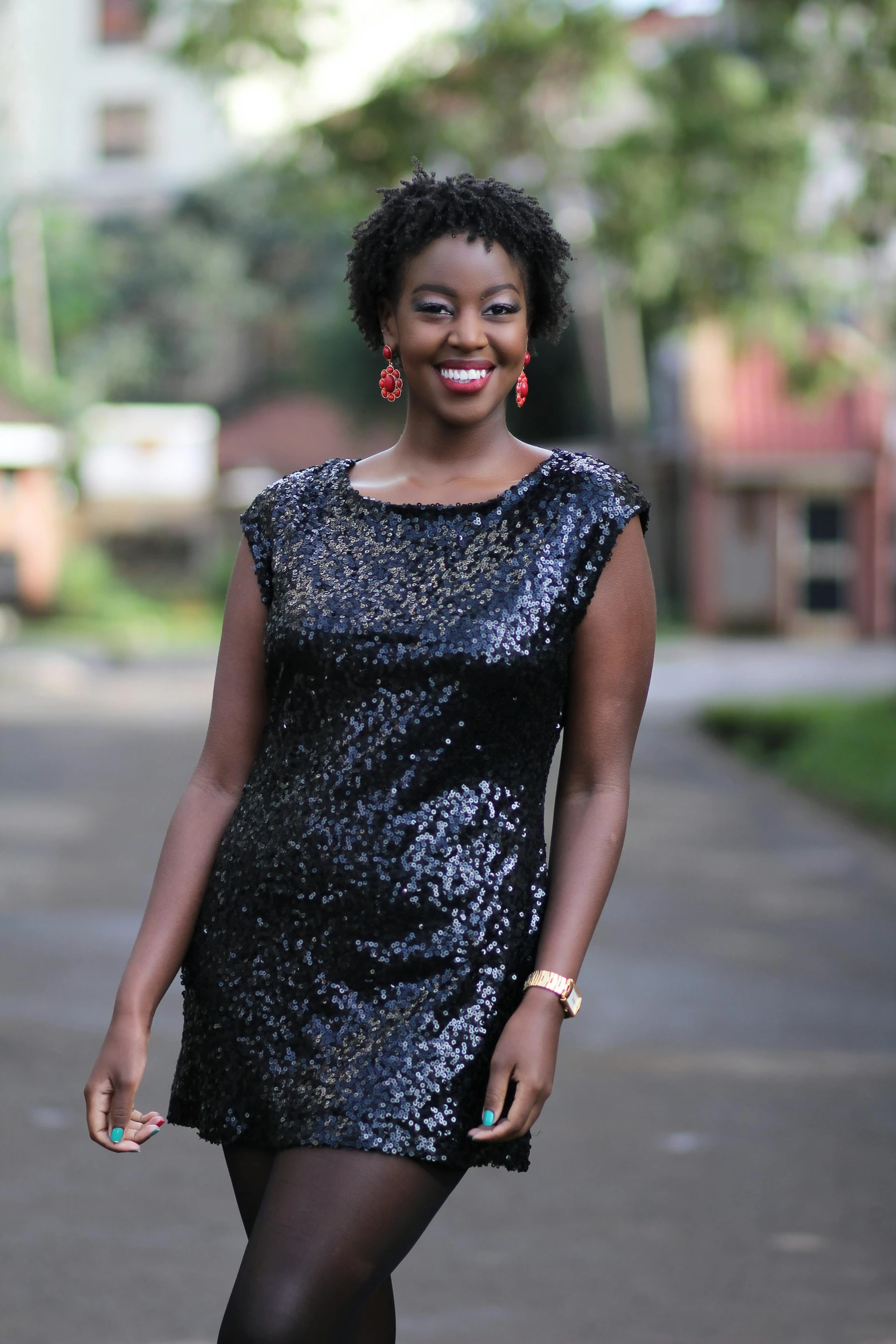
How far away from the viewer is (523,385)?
2.75m

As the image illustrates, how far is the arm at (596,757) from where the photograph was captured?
7.86 feet

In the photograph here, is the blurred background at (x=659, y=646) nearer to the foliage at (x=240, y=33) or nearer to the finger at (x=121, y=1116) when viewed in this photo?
the foliage at (x=240, y=33)

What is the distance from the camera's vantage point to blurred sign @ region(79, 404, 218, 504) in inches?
1730

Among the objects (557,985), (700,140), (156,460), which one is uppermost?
(700,140)

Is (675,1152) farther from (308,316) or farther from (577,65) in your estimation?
(308,316)

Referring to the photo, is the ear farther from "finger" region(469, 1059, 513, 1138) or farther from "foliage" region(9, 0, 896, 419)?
"foliage" region(9, 0, 896, 419)

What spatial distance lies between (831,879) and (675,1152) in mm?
4840

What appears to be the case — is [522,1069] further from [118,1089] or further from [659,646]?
[659,646]

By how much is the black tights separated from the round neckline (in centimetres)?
80

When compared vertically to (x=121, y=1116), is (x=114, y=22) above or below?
above

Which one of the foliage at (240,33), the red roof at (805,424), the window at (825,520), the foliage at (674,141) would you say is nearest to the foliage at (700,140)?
the foliage at (674,141)

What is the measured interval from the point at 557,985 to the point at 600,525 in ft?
1.92

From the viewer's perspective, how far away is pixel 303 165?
18672 millimetres

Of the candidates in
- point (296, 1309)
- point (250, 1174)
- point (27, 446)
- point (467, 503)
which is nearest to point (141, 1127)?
point (250, 1174)
